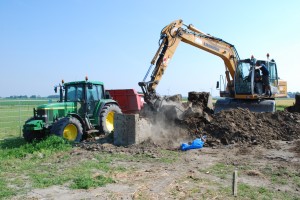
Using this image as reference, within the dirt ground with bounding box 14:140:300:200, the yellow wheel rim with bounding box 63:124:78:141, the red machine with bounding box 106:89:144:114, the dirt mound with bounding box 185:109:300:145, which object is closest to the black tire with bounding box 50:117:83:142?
the yellow wheel rim with bounding box 63:124:78:141

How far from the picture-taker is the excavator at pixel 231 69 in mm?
12453

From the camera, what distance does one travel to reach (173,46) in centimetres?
1253

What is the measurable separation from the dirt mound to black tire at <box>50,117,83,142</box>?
3.79 metres

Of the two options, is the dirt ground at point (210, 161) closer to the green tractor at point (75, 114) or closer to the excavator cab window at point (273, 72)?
the green tractor at point (75, 114)

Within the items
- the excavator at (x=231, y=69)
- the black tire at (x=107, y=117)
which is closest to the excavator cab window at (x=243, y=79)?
the excavator at (x=231, y=69)

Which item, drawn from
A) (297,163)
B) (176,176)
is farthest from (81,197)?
(297,163)

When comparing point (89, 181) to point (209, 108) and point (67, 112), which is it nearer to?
point (67, 112)

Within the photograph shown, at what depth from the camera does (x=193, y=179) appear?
6879mm

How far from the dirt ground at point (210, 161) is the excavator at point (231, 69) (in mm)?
2344

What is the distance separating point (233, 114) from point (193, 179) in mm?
5871

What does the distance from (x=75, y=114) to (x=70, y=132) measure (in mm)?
671

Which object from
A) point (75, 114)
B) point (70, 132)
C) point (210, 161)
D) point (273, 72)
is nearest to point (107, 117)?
point (75, 114)

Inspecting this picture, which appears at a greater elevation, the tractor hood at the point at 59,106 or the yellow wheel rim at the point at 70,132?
the tractor hood at the point at 59,106

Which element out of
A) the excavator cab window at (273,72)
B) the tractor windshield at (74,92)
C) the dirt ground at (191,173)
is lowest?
the dirt ground at (191,173)
